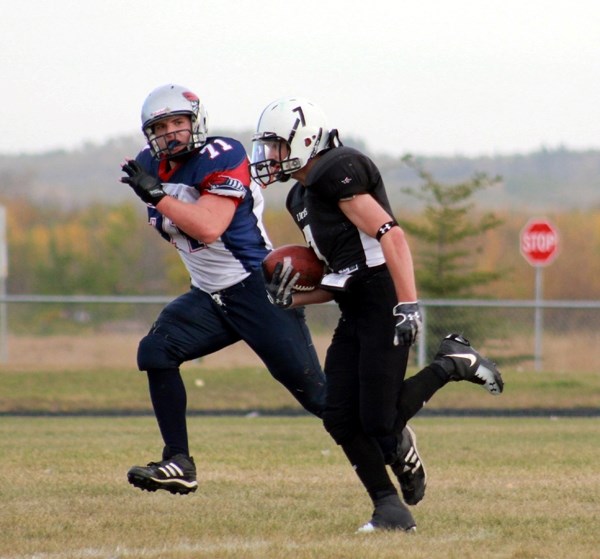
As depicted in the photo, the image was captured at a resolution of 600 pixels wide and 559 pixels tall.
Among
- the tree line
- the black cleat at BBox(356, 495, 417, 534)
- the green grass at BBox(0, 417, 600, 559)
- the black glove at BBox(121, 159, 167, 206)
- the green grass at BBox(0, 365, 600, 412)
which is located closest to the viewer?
the green grass at BBox(0, 417, 600, 559)

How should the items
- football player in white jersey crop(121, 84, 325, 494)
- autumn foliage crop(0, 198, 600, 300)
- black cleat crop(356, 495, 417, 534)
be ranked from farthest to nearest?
autumn foliage crop(0, 198, 600, 300), football player in white jersey crop(121, 84, 325, 494), black cleat crop(356, 495, 417, 534)

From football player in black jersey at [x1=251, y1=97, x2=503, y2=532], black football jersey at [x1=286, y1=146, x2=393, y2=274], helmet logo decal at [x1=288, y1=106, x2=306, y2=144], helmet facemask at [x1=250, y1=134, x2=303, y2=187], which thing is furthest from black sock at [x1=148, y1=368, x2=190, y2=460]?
helmet logo decal at [x1=288, y1=106, x2=306, y2=144]

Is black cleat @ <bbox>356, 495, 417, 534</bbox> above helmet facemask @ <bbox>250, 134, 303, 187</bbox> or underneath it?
underneath

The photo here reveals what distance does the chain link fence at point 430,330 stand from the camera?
52.1ft

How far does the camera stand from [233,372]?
51.6ft

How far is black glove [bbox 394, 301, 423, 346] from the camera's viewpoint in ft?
16.7

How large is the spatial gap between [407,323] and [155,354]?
1.41 m

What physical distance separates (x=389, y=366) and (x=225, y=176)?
128 cm

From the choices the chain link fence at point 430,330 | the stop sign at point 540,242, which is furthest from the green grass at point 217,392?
the stop sign at point 540,242

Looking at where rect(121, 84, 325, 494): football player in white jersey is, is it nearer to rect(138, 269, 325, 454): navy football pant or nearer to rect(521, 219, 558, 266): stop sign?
rect(138, 269, 325, 454): navy football pant

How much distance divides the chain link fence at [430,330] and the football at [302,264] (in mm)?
9063

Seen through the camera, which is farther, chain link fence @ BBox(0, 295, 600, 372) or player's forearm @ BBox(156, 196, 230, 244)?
chain link fence @ BBox(0, 295, 600, 372)

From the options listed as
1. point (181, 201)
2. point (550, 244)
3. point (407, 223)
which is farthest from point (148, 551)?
point (407, 223)

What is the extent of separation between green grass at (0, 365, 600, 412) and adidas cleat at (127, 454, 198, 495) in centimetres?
864
